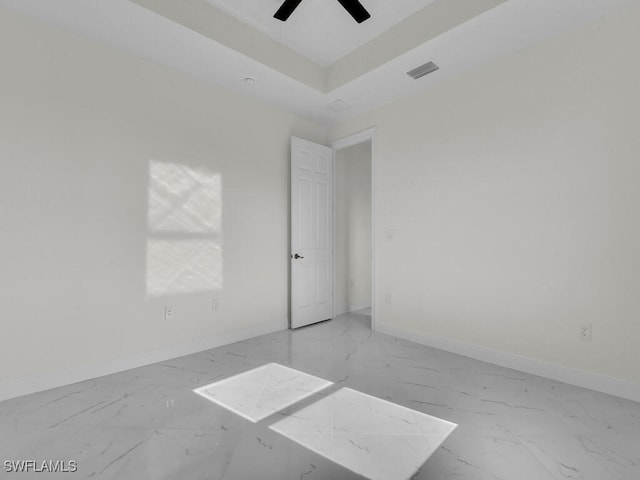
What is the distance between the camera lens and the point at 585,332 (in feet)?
7.40

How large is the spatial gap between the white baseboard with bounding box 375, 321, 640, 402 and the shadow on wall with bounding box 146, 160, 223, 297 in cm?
223

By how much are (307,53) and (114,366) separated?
132 inches

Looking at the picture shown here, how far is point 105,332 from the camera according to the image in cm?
247

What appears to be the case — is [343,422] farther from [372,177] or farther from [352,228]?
[352,228]

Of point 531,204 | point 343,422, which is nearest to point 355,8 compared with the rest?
point 531,204

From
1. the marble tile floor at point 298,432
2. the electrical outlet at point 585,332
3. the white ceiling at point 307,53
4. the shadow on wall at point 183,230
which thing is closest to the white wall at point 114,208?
the shadow on wall at point 183,230

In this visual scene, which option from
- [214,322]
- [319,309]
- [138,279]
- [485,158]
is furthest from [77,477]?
[485,158]

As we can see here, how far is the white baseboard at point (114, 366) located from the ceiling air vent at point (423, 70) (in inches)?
121

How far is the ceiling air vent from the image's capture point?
2.81m

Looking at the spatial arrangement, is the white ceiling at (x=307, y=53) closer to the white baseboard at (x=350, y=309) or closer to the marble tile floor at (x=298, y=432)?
the marble tile floor at (x=298, y=432)

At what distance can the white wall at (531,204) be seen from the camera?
213 cm

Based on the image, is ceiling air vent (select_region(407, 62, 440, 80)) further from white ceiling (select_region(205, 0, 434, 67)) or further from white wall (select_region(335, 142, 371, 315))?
white wall (select_region(335, 142, 371, 315))

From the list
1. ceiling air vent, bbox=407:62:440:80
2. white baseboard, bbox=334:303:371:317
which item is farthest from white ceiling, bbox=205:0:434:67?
white baseboard, bbox=334:303:371:317

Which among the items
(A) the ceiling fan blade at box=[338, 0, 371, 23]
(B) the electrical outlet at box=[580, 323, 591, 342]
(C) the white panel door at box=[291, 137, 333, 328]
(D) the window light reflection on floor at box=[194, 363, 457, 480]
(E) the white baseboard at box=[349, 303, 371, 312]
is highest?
(A) the ceiling fan blade at box=[338, 0, 371, 23]
